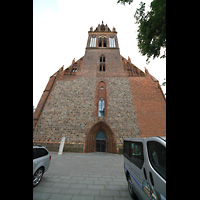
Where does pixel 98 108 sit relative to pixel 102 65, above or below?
below

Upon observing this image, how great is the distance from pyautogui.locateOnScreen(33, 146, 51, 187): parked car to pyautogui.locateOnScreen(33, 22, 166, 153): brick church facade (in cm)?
796

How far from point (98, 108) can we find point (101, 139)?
165 inches

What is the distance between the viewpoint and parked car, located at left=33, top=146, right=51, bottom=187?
3.71 meters

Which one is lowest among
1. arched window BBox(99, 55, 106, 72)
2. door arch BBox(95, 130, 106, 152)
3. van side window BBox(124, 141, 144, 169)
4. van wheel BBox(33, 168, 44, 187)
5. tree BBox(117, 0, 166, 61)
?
door arch BBox(95, 130, 106, 152)

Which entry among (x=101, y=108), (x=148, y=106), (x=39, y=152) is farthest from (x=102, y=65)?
(x=39, y=152)

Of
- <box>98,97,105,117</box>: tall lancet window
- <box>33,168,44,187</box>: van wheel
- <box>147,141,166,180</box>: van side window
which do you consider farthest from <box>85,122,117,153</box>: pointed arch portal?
<box>147,141,166,180</box>: van side window

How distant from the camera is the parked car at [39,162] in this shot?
3.71m

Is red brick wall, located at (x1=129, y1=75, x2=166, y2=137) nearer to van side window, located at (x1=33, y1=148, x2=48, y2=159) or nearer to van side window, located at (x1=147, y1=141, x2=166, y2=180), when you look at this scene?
van side window, located at (x1=33, y1=148, x2=48, y2=159)

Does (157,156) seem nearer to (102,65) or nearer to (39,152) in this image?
(39,152)

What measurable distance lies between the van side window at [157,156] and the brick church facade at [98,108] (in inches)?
425

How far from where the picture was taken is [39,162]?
394 centimetres

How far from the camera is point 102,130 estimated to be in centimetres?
1387

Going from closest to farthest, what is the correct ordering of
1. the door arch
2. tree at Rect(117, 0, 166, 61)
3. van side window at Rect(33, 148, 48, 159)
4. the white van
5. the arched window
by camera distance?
the white van → van side window at Rect(33, 148, 48, 159) → tree at Rect(117, 0, 166, 61) → the door arch → the arched window
